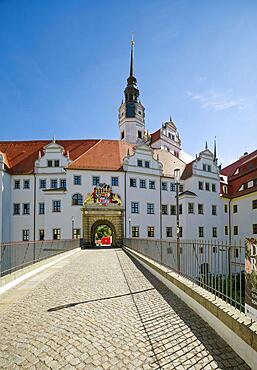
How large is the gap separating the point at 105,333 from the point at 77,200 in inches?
1145

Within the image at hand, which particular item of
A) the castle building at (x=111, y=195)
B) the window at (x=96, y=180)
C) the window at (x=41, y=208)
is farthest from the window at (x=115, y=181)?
the window at (x=41, y=208)

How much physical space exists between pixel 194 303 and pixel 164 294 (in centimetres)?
161

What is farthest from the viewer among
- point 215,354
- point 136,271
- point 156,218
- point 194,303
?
point 156,218

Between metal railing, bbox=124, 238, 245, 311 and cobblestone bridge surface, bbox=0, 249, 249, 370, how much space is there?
2.14 ft

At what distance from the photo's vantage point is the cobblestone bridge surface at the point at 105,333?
3.67m

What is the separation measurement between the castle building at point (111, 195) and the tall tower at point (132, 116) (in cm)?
1416

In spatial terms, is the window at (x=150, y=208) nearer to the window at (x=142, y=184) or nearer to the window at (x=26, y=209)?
the window at (x=142, y=184)

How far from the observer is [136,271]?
11.2m

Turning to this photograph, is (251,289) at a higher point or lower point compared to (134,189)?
lower

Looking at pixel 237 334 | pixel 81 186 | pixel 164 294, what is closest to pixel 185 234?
pixel 81 186

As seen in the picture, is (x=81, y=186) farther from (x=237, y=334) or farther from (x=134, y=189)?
(x=237, y=334)

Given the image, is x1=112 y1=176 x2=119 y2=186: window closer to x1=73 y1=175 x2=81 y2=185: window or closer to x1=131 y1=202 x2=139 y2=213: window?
x1=131 y1=202 x2=139 y2=213: window

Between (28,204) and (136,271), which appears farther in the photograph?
(28,204)

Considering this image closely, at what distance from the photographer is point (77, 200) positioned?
33156 mm
